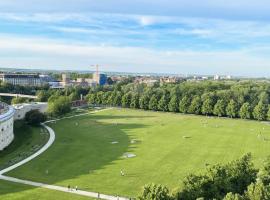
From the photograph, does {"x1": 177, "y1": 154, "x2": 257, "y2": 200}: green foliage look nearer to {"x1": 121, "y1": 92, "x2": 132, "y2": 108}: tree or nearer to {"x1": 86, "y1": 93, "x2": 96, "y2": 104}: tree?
{"x1": 121, "y1": 92, "x2": 132, "y2": 108}: tree

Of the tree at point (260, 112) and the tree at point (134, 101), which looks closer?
the tree at point (260, 112)

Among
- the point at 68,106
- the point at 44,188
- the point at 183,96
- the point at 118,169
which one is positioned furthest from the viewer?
the point at 183,96

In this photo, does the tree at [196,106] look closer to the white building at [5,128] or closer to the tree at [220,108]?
the tree at [220,108]

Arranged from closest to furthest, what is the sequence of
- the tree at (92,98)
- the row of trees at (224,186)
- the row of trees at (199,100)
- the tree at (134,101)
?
the row of trees at (224,186), the row of trees at (199,100), the tree at (134,101), the tree at (92,98)

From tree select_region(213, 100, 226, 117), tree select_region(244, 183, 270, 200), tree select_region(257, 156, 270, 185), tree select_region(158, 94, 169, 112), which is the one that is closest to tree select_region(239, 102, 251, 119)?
tree select_region(213, 100, 226, 117)

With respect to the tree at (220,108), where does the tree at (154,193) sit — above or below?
above

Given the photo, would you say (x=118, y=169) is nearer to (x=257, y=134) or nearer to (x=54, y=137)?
(x=54, y=137)

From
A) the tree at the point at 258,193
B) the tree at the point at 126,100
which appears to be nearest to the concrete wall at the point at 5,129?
the tree at the point at 258,193

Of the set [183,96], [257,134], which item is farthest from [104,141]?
[183,96]
